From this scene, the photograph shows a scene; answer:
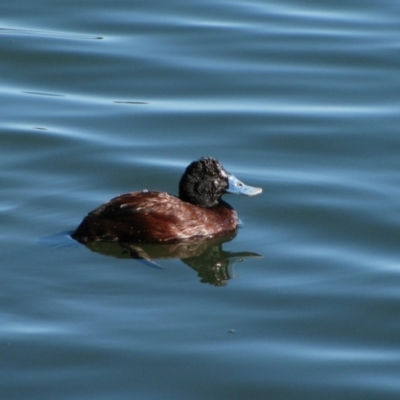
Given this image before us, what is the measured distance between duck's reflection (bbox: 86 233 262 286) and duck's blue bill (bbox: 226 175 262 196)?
0.43m

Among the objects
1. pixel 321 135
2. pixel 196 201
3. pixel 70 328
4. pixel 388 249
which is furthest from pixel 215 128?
pixel 70 328

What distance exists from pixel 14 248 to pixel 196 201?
5.70 feet

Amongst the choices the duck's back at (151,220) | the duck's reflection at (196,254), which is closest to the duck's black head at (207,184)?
the duck's back at (151,220)

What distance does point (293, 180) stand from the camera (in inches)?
417

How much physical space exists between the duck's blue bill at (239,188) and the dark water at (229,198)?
0.20m

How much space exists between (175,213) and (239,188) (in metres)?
0.65

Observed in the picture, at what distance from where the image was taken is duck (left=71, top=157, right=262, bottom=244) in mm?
9383

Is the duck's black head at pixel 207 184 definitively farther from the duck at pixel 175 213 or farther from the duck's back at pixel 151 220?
the duck's back at pixel 151 220

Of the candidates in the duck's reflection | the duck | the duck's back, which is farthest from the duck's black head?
the duck's reflection

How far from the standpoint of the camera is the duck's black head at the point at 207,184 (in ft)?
32.4

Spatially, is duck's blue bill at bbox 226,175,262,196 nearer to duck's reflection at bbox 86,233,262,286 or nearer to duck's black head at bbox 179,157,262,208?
duck's black head at bbox 179,157,262,208

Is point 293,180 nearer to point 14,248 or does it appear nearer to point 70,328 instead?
point 14,248

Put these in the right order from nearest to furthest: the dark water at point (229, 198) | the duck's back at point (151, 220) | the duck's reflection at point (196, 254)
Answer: the dark water at point (229, 198) < the duck's reflection at point (196, 254) < the duck's back at point (151, 220)

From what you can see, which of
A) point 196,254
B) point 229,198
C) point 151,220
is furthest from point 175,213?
point 229,198
